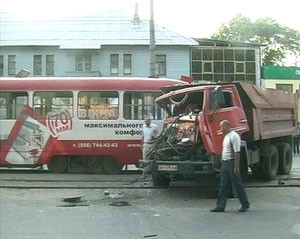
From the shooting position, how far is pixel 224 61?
38.4m

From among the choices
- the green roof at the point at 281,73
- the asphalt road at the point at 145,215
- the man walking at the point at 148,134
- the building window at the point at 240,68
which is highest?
the building window at the point at 240,68

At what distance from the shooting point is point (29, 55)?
119ft

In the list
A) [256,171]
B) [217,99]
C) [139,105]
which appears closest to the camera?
[217,99]

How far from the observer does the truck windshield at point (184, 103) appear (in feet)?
38.4

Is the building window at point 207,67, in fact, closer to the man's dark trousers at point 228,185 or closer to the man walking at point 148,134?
the man walking at point 148,134

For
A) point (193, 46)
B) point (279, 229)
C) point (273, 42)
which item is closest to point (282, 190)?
point (279, 229)

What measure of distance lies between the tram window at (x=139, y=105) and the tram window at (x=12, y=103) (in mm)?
2806

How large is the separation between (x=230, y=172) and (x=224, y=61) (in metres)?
29.8

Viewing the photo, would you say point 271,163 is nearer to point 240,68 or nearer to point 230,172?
point 230,172

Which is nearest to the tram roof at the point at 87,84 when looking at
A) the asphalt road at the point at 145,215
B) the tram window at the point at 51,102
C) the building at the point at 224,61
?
the tram window at the point at 51,102

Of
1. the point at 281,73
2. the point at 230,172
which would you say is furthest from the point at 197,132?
the point at 281,73

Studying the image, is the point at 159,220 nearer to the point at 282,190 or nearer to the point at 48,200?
the point at 48,200

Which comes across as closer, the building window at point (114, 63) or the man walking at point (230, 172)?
the man walking at point (230, 172)

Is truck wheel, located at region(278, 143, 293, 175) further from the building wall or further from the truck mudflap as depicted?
the building wall
